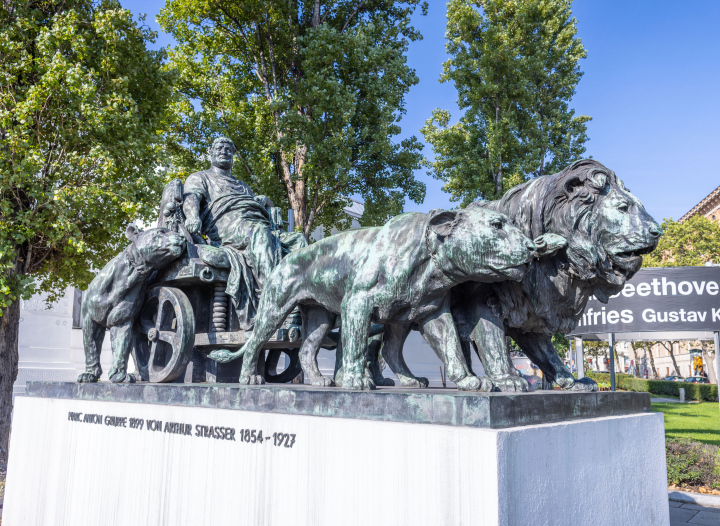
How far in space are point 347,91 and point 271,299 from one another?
9.64 m

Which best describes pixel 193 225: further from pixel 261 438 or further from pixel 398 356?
pixel 261 438

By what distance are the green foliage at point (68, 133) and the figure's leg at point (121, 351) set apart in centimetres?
424

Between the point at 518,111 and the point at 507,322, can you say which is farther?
the point at 518,111

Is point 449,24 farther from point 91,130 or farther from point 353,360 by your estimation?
point 353,360

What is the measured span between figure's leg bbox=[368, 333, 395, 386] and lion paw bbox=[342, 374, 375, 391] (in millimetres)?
944

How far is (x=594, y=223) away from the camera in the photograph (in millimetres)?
3098

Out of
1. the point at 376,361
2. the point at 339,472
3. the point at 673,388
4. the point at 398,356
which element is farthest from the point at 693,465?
the point at 673,388

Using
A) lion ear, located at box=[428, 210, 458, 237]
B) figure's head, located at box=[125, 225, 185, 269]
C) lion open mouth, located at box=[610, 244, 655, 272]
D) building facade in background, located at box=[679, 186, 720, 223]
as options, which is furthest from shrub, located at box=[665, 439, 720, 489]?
building facade in background, located at box=[679, 186, 720, 223]

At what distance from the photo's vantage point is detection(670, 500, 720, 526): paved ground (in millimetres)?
5312

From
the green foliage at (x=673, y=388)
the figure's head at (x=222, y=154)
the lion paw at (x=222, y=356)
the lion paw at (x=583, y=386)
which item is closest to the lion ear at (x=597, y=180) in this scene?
the lion paw at (x=583, y=386)

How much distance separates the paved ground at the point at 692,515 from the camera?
531 centimetres

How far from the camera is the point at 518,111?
648 inches

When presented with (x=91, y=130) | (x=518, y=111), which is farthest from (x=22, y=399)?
(x=518, y=111)

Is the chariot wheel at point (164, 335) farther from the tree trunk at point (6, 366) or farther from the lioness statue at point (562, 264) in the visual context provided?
the tree trunk at point (6, 366)
